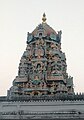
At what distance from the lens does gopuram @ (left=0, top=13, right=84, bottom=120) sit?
3206 centimetres

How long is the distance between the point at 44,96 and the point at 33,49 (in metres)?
8.01

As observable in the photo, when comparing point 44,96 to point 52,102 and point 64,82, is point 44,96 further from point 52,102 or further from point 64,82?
point 64,82

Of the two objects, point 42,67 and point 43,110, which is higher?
point 42,67

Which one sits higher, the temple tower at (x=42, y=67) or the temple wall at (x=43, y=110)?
the temple tower at (x=42, y=67)

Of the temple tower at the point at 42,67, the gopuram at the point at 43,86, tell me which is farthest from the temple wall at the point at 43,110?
the temple tower at the point at 42,67

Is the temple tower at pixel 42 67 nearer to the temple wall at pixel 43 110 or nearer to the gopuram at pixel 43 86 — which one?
the gopuram at pixel 43 86

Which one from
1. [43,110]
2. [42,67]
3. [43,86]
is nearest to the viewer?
[43,110]

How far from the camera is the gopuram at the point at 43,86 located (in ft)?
105

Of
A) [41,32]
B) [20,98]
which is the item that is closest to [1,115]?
[20,98]

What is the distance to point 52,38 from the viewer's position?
3866 cm

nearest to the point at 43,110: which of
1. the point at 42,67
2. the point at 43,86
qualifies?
the point at 43,86

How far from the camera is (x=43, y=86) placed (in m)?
35.2

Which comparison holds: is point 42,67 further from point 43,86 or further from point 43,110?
point 43,110

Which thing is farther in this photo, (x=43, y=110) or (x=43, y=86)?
(x=43, y=86)
